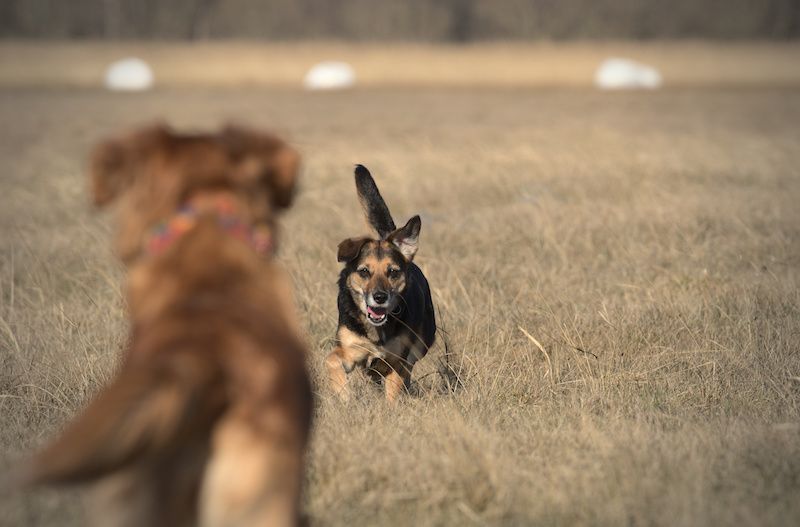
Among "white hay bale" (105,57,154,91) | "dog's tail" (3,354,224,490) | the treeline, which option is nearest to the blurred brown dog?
"dog's tail" (3,354,224,490)

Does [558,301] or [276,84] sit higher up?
[558,301]

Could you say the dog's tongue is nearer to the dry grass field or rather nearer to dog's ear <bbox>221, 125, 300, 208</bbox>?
the dry grass field

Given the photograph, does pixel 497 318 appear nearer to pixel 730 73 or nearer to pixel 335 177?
pixel 335 177

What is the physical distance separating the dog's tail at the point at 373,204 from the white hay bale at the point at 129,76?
34.4m

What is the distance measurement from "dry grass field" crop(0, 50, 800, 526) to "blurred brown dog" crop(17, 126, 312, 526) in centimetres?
138

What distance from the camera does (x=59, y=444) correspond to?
1962 mm

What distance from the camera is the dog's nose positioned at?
5.89 meters

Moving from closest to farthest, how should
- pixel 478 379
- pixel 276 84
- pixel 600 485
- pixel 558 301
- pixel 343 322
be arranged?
pixel 600 485
pixel 478 379
pixel 343 322
pixel 558 301
pixel 276 84

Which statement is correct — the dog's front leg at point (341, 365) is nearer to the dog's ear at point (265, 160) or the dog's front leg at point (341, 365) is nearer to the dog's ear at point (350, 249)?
the dog's ear at point (350, 249)

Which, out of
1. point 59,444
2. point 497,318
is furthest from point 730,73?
point 59,444

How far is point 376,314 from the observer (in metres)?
5.96

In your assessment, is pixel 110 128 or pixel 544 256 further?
pixel 110 128

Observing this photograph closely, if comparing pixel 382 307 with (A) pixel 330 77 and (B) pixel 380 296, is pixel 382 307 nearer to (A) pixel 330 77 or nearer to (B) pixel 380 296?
(B) pixel 380 296

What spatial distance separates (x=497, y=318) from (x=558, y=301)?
0.51 m
